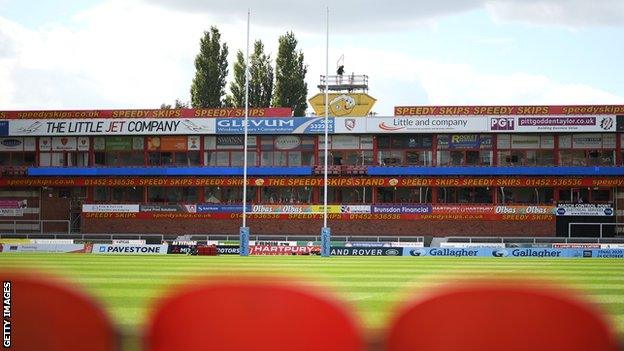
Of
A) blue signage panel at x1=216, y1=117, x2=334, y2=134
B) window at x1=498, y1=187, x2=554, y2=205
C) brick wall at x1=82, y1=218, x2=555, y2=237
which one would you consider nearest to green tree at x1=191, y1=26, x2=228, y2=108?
blue signage panel at x1=216, y1=117, x2=334, y2=134

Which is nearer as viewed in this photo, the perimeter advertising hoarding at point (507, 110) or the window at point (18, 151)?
the perimeter advertising hoarding at point (507, 110)

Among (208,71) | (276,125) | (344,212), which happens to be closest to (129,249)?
(276,125)

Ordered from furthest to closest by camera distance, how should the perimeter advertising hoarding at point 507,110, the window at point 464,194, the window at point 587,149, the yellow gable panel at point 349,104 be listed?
the yellow gable panel at point 349,104 < the window at point 464,194 < the window at point 587,149 < the perimeter advertising hoarding at point 507,110

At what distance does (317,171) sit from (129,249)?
56.8ft

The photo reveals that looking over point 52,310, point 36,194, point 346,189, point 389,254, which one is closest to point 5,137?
point 36,194

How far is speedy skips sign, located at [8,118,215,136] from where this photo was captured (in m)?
57.6

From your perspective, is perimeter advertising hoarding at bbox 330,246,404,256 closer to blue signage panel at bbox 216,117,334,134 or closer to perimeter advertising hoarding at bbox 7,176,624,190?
perimeter advertising hoarding at bbox 7,176,624,190

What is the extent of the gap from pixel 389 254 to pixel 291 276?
40263mm

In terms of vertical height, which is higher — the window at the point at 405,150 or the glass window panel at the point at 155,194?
the window at the point at 405,150

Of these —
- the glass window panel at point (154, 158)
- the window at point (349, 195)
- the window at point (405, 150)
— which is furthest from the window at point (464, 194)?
the glass window panel at point (154, 158)

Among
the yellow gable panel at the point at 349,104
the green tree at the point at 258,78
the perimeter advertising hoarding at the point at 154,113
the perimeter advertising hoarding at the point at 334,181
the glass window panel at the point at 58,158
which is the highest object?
the green tree at the point at 258,78

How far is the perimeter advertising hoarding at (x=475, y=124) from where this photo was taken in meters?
54.2

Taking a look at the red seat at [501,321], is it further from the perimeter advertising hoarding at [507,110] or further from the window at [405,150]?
the window at [405,150]

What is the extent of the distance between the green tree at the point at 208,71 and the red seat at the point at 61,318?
229 ft
